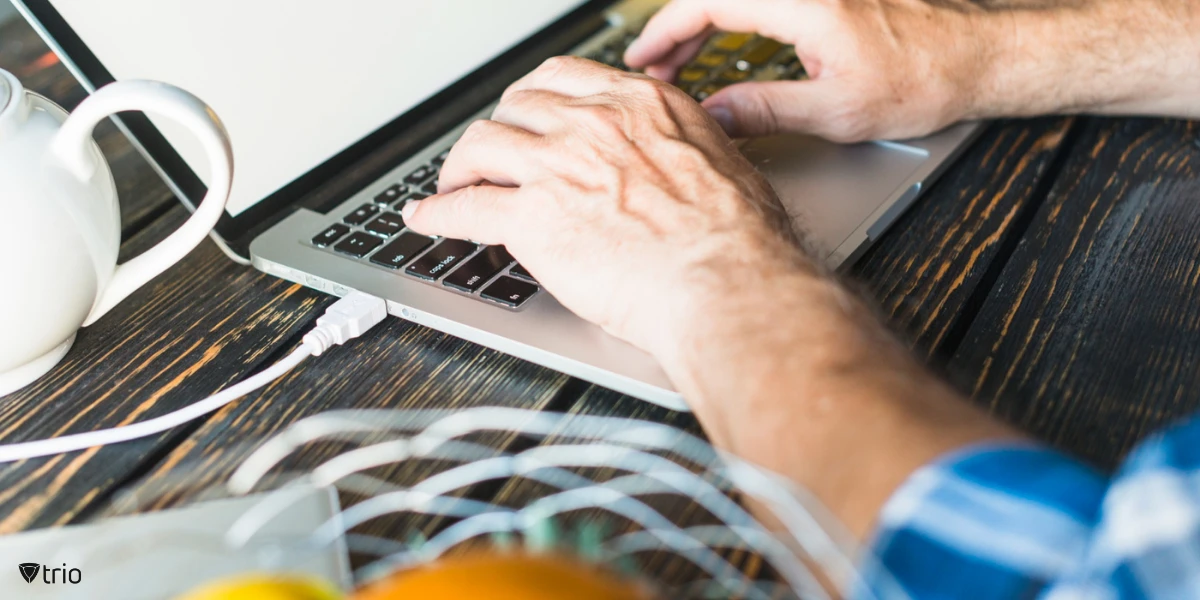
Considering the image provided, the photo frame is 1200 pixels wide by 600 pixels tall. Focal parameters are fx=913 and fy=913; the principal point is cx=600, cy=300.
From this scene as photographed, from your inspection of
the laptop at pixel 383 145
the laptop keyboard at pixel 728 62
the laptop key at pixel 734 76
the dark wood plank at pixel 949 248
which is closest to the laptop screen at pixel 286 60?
the laptop at pixel 383 145

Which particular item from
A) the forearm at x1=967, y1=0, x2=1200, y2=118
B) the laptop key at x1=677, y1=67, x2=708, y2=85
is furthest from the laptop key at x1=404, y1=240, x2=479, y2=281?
the forearm at x1=967, y1=0, x2=1200, y2=118

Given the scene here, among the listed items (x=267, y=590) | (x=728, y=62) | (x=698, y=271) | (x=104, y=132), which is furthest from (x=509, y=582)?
(x=104, y=132)

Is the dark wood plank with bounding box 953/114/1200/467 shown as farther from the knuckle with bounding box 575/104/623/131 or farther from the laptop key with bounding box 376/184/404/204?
the laptop key with bounding box 376/184/404/204

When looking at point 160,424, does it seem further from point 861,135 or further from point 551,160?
point 861,135

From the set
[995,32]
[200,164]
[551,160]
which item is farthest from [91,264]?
[995,32]

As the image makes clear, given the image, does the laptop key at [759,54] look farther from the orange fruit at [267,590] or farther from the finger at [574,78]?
the orange fruit at [267,590]

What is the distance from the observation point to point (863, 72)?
0.72 meters

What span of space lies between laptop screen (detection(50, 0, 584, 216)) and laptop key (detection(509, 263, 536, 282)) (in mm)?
229

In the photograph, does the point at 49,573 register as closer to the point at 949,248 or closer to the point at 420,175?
the point at 420,175

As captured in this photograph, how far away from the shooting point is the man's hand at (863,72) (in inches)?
28.2

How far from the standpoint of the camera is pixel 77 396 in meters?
0.55

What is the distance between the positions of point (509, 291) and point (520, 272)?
25 mm

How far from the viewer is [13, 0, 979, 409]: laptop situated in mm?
580

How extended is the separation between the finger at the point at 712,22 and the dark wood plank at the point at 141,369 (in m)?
0.38
